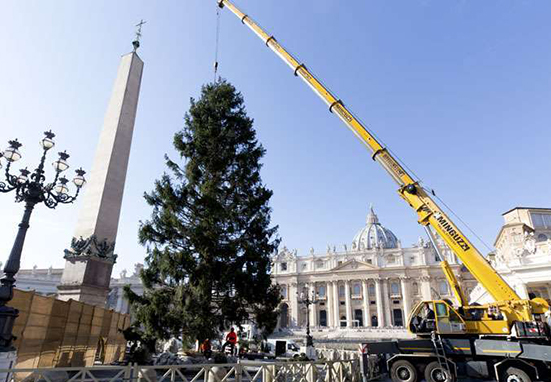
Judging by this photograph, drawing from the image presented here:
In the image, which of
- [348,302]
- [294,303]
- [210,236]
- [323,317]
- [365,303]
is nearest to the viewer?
[210,236]

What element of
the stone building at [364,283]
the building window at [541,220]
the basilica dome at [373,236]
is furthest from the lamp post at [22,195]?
the basilica dome at [373,236]

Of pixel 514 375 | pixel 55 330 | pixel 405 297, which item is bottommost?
pixel 514 375

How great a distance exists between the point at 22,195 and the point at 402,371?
1256 centimetres

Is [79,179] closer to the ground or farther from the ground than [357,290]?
closer to the ground

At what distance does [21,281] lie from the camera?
51594 millimetres

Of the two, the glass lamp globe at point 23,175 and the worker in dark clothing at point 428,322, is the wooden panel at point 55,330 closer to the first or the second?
the glass lamp globe at point 23,175

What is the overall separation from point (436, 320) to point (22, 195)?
1306 centimetres

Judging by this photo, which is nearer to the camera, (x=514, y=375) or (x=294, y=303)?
(x=514, y=375)

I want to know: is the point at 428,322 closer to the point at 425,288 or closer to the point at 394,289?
the point at 425,288

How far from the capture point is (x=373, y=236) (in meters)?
107

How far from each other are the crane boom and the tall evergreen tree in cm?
404

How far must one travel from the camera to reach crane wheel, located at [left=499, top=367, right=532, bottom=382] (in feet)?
32.3

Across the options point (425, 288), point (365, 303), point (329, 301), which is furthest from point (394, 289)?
point (329, 301)

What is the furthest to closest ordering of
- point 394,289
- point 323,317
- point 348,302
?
1. point 323,317
2. point 348,302
3. point 394,289
